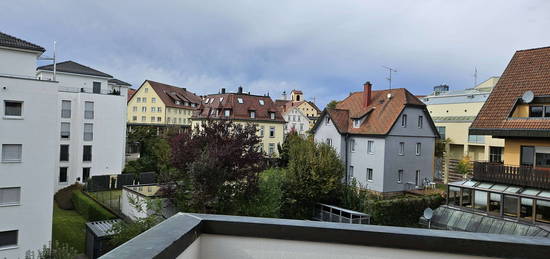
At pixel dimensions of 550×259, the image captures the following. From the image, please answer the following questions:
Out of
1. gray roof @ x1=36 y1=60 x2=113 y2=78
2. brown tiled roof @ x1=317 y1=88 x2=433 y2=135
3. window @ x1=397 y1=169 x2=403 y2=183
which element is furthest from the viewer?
gray roof @ x1=36 y1=60 x2=113 y2=78

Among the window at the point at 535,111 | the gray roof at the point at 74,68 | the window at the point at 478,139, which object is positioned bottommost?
the window at the point at 478,139

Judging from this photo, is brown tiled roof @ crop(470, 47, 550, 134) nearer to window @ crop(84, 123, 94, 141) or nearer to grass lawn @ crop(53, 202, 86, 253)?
grass lawn @ crop(53, 202, 86, 253)

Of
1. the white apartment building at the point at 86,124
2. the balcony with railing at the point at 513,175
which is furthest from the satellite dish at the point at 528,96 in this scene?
the white apartment building at the point at 86,124

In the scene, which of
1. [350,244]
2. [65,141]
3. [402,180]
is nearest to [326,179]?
[402,180]

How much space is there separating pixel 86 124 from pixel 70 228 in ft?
44.8

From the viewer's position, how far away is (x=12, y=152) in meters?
18.3

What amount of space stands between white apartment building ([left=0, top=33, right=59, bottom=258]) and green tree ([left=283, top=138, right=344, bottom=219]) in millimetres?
13038

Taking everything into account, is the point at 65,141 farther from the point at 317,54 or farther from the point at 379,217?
the point at 379,217

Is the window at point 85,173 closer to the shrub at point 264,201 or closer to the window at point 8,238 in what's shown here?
the window at point 8,238

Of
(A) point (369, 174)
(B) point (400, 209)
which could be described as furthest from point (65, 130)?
(B) point (400, 209)

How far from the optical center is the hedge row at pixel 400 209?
67.7ft

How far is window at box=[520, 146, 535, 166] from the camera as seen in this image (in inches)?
674

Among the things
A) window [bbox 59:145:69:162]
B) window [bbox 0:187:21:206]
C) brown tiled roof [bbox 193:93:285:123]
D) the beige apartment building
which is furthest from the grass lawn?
the beige apartment building

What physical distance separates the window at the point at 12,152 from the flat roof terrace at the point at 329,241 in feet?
64.9
